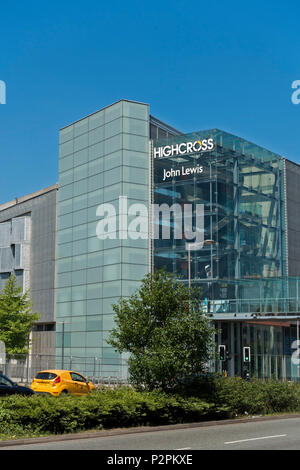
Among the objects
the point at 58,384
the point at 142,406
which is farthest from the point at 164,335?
the point at 58,384

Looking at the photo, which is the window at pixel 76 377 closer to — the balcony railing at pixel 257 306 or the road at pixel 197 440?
the balcony railing at pixel 257 306

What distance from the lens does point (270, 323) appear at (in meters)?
45.2

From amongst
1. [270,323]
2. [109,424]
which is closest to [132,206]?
[270,323]

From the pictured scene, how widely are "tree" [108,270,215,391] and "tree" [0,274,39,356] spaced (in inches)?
1281

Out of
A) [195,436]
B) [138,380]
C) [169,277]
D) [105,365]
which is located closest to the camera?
[195,436]

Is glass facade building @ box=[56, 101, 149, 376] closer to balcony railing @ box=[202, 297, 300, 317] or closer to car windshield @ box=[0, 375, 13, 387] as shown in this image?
balcony railing @ box=[202, 297, 300, 317]

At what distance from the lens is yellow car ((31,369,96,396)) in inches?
1194

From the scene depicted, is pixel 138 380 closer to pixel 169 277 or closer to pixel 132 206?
pixel 169 277

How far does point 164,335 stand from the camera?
2184 centimetres

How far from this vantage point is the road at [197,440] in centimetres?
1493

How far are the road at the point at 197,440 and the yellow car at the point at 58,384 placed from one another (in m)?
11.4

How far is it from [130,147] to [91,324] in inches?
583

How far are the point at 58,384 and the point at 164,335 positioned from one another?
1058cm

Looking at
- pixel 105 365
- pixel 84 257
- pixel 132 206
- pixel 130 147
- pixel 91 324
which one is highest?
pixel 130 147
